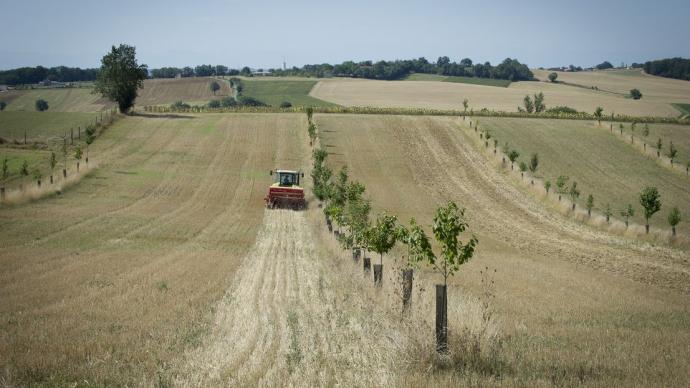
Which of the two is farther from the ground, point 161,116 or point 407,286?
point 161,116

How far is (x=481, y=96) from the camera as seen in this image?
109062mm

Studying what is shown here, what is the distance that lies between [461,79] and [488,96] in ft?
109

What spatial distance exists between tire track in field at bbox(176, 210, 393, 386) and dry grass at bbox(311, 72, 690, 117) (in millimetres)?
79639

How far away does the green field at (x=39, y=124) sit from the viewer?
62062 millimetres

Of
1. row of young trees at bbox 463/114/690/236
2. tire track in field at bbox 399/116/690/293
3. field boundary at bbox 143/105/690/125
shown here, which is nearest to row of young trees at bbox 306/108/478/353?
tire track in field at bbox 399/116/690/293

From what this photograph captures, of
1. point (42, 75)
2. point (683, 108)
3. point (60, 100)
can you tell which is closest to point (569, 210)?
point (683, 108)

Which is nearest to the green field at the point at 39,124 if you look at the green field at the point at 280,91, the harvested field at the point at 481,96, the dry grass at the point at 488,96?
the harvested field at the point at 481,96

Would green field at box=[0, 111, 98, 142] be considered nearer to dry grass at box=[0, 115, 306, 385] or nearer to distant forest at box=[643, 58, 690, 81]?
dry grass at box=[0, 115, 306, 385]

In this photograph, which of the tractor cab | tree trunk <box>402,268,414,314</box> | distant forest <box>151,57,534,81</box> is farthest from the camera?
distant forest <box>151,57,534,81</box>

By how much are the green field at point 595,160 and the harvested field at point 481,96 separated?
2057 centimetres

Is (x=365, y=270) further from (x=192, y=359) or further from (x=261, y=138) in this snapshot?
(x=261, y=138)

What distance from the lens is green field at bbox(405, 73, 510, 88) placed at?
5241 inches

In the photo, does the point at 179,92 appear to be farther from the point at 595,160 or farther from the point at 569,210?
the point at 569,210

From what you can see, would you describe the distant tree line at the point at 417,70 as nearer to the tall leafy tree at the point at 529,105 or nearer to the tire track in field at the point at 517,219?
the tall leafy tree at the point at 529,105
